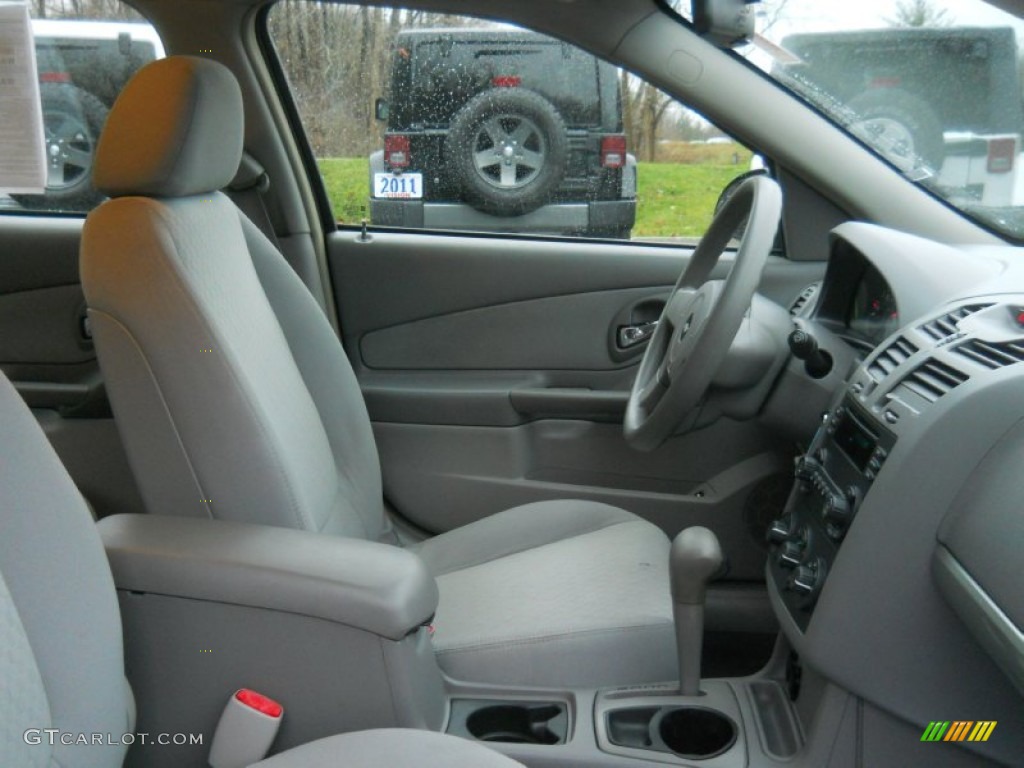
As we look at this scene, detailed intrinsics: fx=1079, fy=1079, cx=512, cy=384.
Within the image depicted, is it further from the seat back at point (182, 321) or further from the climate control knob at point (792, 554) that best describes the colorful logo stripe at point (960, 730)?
the seat back at point (182, 321)

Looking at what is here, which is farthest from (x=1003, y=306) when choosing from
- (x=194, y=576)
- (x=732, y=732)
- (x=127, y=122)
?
(x=127, y=122)

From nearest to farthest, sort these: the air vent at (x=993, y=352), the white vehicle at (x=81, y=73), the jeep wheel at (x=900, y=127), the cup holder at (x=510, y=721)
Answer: the air vent at (x=993, y=352) → the cup holder at (x=510, y=721) → the jeep wheel at (x=900, y=127) → the white vehicle at (x=81, y=73)

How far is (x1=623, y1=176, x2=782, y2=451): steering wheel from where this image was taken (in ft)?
4.99

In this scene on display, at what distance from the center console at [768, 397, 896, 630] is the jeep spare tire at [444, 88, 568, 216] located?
43.8 inches

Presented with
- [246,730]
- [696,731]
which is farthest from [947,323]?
[246,730]

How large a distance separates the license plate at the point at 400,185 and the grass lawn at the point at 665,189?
0.05 m

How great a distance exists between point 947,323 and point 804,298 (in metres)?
0.62

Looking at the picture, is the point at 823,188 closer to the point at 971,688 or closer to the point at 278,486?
the point at 971,688

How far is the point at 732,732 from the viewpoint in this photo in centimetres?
154

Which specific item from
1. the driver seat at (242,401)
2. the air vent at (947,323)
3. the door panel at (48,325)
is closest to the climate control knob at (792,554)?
the driver seat at (242,401)

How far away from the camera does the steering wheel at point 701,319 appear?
4.99 feet

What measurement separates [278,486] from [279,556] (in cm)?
14

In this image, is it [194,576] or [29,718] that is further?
[194,576]

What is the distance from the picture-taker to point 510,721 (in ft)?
5.08
